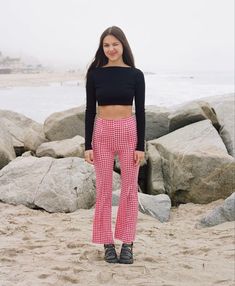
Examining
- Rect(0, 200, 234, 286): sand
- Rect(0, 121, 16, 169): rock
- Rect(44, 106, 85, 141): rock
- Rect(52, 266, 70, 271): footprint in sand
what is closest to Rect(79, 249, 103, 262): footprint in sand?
Rect(0, 200, 234, 286): sand

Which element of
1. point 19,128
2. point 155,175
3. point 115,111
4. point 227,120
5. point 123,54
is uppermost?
point 123,54

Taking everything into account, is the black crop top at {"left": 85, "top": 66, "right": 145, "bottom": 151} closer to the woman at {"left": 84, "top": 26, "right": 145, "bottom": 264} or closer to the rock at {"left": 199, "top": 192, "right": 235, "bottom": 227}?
the woman at {"left": 84, "top": 26, "right": 145, "bottom": 264}

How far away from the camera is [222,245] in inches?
179

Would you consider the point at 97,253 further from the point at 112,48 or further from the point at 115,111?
the point at 112,48

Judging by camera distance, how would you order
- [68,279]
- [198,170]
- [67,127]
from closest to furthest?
1. [68,279]
2. [198,170]
3. [67,127]

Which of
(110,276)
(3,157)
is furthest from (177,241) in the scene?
(3,157)

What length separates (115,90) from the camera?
3.68m

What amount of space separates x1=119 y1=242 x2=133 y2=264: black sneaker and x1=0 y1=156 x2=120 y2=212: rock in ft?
6.83

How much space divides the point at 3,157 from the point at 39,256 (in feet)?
12.6

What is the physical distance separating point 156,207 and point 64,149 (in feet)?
6.69

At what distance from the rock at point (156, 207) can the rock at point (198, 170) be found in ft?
2.16

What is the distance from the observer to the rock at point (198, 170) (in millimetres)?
6625

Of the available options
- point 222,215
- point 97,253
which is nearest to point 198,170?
point 222,215

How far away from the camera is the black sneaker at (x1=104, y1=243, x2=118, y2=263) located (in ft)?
12.7
